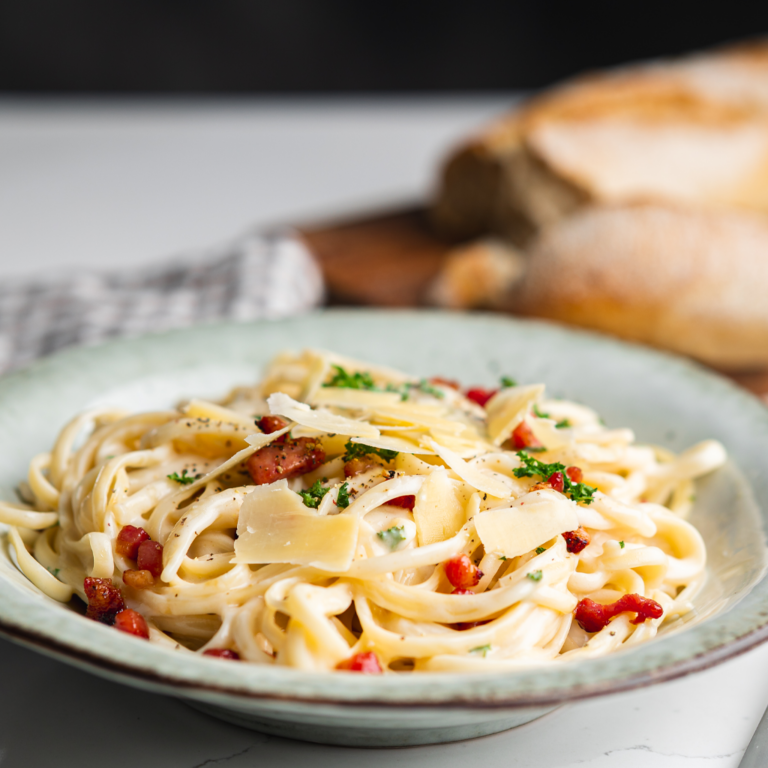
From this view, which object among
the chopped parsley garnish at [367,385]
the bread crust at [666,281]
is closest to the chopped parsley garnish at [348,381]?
the chopped parsley garnish at [367,385]

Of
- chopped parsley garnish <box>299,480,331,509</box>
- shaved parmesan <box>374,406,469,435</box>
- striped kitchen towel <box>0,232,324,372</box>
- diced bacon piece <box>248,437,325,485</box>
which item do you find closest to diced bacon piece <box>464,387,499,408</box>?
shaved parmesan <box>374,406,469,435</box>

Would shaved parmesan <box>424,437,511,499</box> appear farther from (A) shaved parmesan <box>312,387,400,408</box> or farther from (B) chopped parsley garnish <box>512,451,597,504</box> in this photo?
(A) shaved parmesan <box>312,387,400,408</box>

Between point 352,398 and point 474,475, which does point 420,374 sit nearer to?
point 352,398

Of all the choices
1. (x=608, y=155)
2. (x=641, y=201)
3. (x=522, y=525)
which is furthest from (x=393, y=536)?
Result: (x=608, y=155)

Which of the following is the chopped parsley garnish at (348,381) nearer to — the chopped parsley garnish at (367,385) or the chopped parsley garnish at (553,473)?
the chopped parsley garnish at (367,385)

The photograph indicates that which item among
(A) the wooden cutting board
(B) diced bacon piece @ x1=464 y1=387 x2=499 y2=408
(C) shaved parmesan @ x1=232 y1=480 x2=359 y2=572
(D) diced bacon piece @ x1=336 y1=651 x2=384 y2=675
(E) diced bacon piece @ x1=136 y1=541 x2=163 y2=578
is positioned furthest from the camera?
(A) the wooden cutting board
